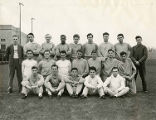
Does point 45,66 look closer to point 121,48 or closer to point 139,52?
point 121,48

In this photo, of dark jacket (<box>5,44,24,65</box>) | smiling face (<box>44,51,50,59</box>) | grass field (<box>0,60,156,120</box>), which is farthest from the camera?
dark jacket (<box>5,44,24,65</box>)

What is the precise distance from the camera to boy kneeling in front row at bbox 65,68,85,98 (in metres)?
8.90

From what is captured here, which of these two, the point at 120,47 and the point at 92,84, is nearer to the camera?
the point at 92,84

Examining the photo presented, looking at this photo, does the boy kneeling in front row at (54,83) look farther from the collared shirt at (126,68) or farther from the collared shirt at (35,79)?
the collared shirt at (126,68)

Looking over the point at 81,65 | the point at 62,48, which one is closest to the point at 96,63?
the point at 81,65

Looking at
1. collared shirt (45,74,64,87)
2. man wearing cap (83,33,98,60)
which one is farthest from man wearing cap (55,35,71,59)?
collared shirt (45,74,64,87)

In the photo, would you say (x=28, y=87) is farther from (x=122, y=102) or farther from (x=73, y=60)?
(x=122, y=102)

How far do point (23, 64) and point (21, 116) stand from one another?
2.69 meters

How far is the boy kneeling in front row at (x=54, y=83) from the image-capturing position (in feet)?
29.2

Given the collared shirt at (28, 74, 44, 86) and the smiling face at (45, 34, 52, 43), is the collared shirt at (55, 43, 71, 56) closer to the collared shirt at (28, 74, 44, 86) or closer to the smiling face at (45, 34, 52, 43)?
the smiling face at (45, 34, 52, 43)

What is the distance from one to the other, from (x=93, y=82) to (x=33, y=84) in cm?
185

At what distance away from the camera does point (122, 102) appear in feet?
27.1

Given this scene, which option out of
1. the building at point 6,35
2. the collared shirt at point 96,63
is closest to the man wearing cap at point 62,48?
the collared shirt at point 96,63

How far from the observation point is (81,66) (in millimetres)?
9531
